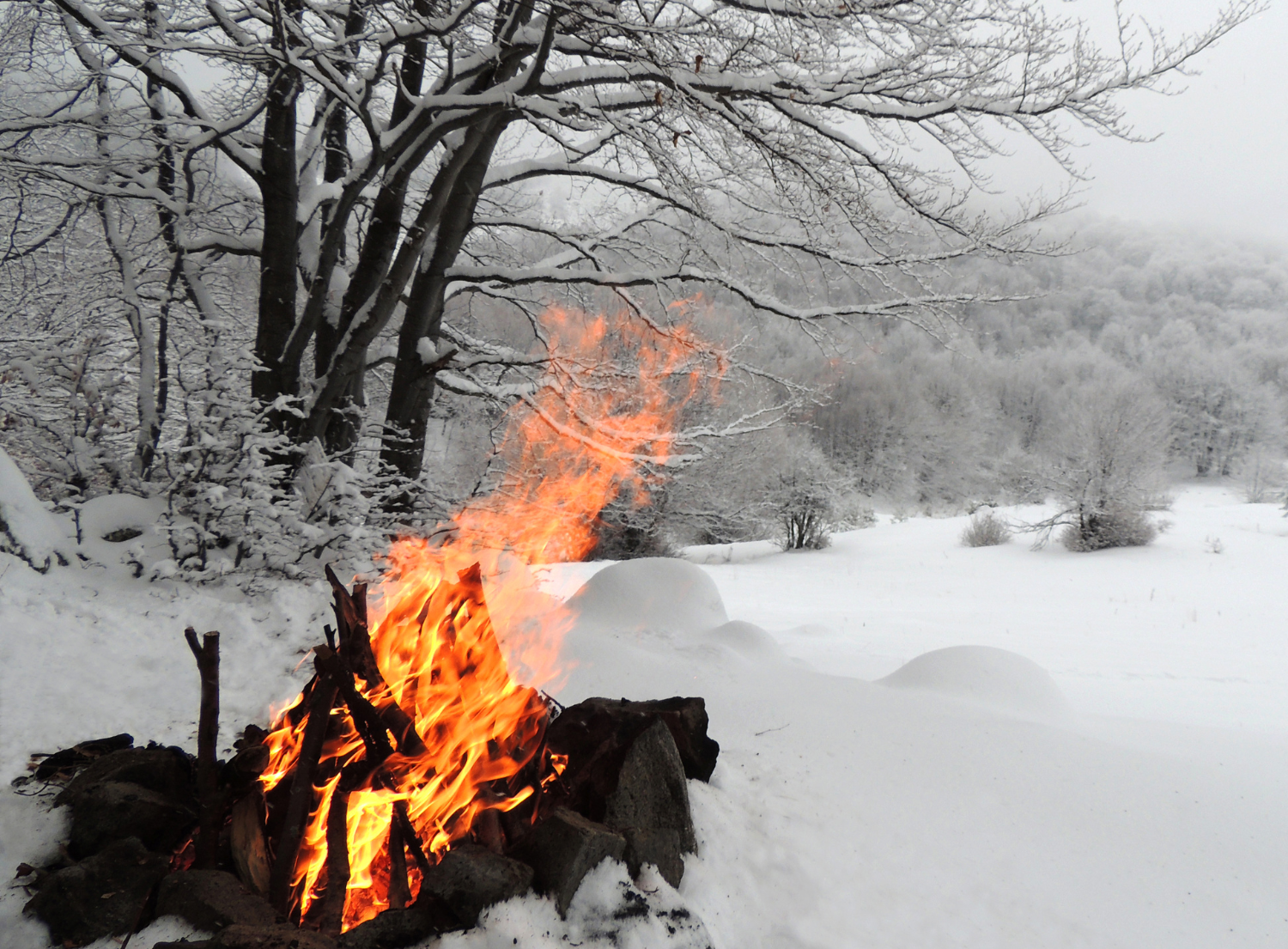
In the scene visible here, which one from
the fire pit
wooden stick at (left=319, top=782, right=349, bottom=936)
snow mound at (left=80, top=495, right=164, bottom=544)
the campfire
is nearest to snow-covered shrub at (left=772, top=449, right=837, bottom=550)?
snow mound at (left=80, top=495, right=164, bottom=544)

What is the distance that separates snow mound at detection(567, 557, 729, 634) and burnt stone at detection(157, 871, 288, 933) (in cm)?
321

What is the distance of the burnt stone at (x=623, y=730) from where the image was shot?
2172 mm

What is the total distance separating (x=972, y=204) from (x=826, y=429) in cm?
3140

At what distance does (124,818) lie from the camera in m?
1.64

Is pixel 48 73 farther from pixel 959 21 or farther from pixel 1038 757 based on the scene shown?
pixel 1038 757

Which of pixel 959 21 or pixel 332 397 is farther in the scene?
pixel 332 397

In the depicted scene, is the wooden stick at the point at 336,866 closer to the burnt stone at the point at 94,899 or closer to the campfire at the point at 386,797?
the campfire at the point at 386,797

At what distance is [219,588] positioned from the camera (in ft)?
13.7

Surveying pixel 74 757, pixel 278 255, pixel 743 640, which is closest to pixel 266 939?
pixel 74 757

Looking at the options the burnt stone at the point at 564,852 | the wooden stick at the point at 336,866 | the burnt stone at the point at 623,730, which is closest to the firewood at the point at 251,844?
the wooden stick at the point at 336,866

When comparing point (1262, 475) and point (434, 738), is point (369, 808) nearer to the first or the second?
point (434, 738)

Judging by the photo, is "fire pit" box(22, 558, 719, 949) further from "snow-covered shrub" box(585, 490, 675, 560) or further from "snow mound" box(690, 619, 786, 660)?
"snow-covered shrub" box(585, 490, 675, 560)

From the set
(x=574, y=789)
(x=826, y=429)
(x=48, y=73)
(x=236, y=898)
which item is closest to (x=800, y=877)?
(x=574, y=789)

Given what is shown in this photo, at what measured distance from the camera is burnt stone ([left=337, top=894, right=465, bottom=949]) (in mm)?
1434
